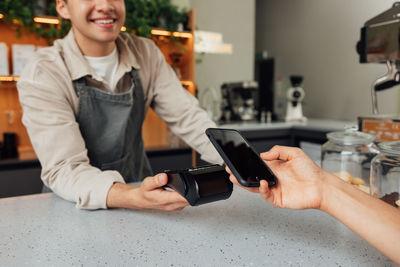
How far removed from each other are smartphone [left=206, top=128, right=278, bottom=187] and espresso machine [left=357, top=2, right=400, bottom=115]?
3.19 feet

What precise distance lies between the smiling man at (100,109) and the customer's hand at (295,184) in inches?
7.9

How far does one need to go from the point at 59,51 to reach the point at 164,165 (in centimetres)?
188

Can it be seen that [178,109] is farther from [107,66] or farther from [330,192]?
[330,192]

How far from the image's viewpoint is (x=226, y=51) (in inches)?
156

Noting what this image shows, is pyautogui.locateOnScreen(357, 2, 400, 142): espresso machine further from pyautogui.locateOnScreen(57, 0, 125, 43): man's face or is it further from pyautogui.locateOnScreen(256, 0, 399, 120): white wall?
pyautogui.locateOnScreen(256, 0, 399, 120): white wall

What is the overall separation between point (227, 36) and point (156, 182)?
352 centimetres

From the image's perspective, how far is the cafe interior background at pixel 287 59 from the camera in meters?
3.22

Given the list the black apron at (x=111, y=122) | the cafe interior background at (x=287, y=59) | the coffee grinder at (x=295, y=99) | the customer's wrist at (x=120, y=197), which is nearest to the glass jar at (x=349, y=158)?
the customer's wrist at (x=120, y=197)

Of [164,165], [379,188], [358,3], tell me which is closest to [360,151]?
[379,188]

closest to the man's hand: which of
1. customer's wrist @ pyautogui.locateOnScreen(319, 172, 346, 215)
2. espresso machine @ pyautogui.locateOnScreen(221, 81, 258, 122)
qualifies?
customer's wrist @ pyautogui.locateOnScreen(319, 172, 346, 215)

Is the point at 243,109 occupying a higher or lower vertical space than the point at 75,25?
lower

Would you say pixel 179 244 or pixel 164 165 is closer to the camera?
pixel 179 244

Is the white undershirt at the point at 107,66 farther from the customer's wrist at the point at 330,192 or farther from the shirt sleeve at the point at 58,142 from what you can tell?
the customer's wrist at the point at 330,192

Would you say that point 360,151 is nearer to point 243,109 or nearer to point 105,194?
point 105,194
